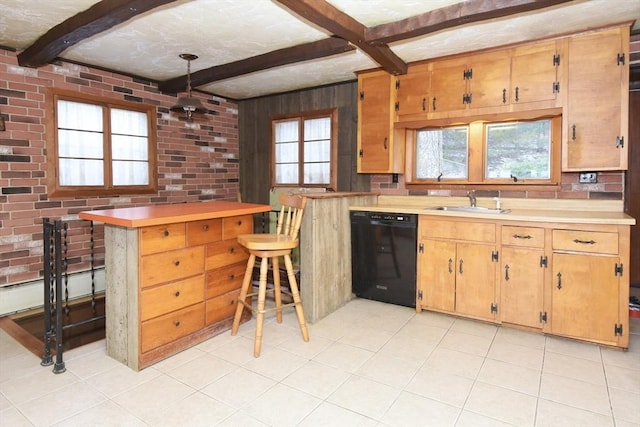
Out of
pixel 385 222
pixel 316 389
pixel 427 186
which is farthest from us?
pixel 427 186

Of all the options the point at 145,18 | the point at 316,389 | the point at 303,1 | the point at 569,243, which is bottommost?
the point at 316,389

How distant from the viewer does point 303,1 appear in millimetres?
2316

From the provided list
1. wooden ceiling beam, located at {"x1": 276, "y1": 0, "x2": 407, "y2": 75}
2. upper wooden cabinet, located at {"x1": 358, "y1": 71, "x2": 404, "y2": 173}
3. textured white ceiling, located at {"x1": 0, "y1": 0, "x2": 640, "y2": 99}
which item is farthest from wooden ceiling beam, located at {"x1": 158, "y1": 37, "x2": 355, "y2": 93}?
upper wooden cabinet, located at {"x1": 358, "y1": 71, "x2": 404, "y2": 173}

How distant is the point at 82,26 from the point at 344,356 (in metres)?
3.06

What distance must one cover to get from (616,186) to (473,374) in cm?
210

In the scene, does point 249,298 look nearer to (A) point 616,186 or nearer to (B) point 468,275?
(B) point 468,275

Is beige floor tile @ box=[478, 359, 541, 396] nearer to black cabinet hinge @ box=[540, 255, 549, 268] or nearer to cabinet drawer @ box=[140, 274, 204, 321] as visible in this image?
black cabinet hinge @ box=[540, 255, 549, 268]

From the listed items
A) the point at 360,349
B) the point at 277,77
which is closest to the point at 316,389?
the point at 360,349

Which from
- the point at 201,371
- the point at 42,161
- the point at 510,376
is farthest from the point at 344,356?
the point at 42,161

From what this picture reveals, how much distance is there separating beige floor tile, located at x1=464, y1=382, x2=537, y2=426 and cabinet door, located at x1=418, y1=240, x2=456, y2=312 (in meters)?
1.13

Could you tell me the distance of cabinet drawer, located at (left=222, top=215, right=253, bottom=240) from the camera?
9.81ft

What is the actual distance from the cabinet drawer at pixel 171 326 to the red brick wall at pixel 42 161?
79.3 inches

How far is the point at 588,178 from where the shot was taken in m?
3.22

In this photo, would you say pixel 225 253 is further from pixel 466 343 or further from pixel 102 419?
pixel 466 343
